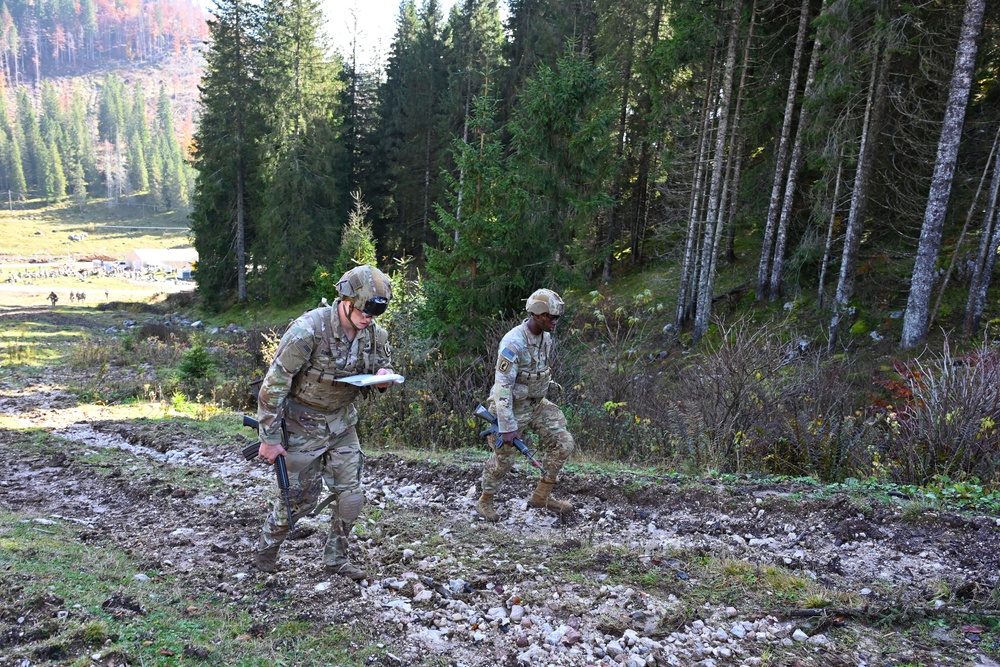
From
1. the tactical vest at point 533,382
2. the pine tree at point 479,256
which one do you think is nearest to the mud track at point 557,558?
the tactical vest at point 533,382

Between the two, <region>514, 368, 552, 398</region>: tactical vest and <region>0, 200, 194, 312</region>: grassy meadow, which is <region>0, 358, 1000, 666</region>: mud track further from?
<region>0, 200, 194, 312</region>: grassy meadow

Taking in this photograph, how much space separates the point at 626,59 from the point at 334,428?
19658 mm

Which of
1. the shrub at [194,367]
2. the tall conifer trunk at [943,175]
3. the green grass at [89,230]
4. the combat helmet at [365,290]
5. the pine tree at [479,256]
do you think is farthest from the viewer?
the green grass at [89,230]

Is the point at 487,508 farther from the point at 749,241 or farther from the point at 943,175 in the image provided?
the point at 749,241

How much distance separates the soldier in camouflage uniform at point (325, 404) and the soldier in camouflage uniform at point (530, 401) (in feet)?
4.10

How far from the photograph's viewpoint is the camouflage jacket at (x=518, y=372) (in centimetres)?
543

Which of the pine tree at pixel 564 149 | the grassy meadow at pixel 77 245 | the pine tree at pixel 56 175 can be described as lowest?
the grassy meadow at pixel 77 245

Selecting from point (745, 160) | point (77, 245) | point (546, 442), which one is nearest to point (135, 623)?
point (546, 442)

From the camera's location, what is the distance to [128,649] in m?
3.27

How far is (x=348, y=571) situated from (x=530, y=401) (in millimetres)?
2250

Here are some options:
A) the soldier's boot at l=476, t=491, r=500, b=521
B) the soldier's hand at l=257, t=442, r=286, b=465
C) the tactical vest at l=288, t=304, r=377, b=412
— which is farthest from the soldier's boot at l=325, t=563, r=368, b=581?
the soldier's boot at l=476, t=491, r=500, b=521

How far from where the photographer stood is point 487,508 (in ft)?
19.3

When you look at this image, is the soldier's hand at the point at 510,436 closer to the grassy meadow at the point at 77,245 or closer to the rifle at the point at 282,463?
the rifle at the point at 282,463

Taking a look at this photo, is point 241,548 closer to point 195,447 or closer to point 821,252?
Result: point 195,447
